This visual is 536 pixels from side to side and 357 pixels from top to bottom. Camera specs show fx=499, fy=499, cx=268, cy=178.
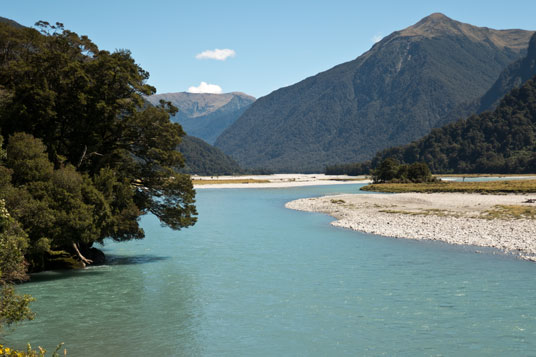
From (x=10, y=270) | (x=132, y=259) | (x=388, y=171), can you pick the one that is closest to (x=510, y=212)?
(x=132, y=259)

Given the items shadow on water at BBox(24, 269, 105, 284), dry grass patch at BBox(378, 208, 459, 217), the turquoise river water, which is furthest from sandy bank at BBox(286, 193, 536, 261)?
shadow on water at BBox(24, 269, 105, 284)

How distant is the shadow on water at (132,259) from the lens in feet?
121

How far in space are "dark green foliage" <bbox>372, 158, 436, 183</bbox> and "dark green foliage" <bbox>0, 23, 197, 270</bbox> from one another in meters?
115

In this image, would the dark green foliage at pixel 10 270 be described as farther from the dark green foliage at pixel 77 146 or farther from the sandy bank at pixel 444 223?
the sandy bank at pixel 444 223

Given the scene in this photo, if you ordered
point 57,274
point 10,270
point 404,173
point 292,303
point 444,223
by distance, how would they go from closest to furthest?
point 10,270, point 292,303, point 57,274, point 444,223, point 404,173

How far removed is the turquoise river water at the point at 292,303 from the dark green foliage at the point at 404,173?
103500mm

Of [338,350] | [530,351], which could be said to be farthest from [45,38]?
[530,351]

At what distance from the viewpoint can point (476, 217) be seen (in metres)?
55.5

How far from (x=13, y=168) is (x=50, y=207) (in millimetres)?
3152

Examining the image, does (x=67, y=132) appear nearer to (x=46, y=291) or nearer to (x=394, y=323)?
(x=46, y=291)

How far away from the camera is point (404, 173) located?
143750mm

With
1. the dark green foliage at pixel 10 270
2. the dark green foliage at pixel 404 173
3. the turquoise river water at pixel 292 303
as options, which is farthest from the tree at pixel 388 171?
the dark green foliage at pixel 10 270

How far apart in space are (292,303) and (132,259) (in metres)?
17.5

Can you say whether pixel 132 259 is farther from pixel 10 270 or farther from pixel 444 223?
pixel 444 223
